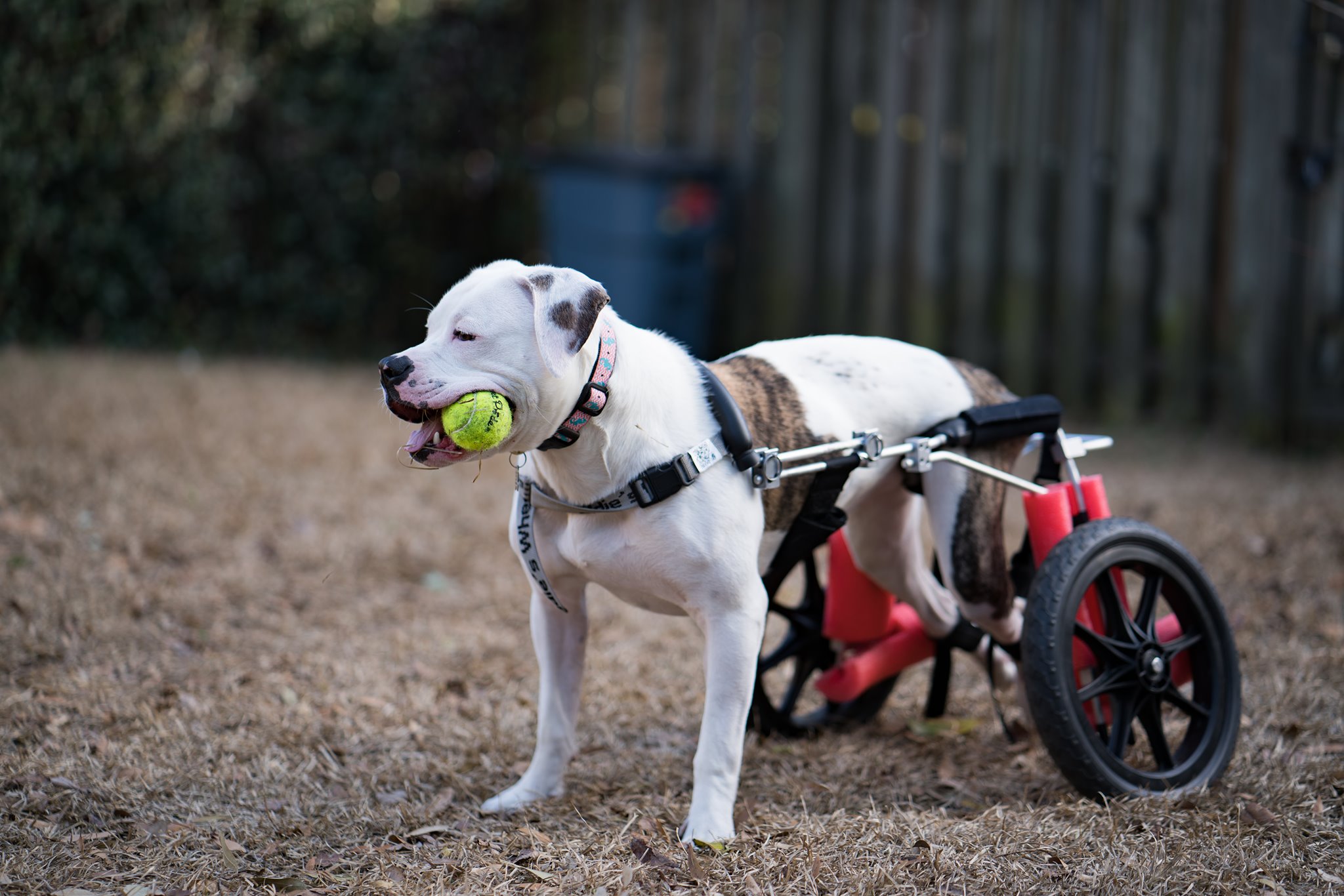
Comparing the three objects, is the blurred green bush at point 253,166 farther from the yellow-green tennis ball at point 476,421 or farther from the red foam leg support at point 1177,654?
the red foam leg support at point 1177,654

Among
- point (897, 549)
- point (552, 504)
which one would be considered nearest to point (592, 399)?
point (552, 504)

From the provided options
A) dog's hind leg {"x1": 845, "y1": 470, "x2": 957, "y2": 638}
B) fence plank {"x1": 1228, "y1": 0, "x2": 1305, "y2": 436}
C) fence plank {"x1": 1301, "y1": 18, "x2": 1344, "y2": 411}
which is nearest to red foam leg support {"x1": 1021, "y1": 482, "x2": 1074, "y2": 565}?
dog's hind leg {"x1": 845, "y1": 470, "x2": 957, "y2": 638}

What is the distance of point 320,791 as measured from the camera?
9.97 ft

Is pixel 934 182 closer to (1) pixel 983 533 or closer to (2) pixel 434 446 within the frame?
(1) pixel 983 533

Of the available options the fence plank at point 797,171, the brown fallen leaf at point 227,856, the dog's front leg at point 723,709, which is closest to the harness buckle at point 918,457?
the dog's front leg at point 723,709

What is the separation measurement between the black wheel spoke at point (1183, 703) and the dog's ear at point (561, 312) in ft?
5.63

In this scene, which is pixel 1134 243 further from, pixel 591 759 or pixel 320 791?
pixel 320 791

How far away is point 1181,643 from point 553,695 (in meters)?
1.56

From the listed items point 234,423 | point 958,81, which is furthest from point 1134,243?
point 234,423

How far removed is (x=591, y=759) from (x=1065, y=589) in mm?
1313

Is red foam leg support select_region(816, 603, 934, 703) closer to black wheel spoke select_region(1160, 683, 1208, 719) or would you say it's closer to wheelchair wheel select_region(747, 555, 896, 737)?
wheelchair wheel select_region(747, 555, 896, 737)

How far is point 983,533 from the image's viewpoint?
3.10m

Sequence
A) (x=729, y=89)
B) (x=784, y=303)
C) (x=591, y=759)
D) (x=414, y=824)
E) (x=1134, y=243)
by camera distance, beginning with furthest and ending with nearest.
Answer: (x=729, y=89) < (x=784, y=303) < (x=1134, y=243) < (x=591, y=759) < (x=414, y=824)

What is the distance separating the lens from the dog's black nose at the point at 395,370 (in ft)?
7.96
